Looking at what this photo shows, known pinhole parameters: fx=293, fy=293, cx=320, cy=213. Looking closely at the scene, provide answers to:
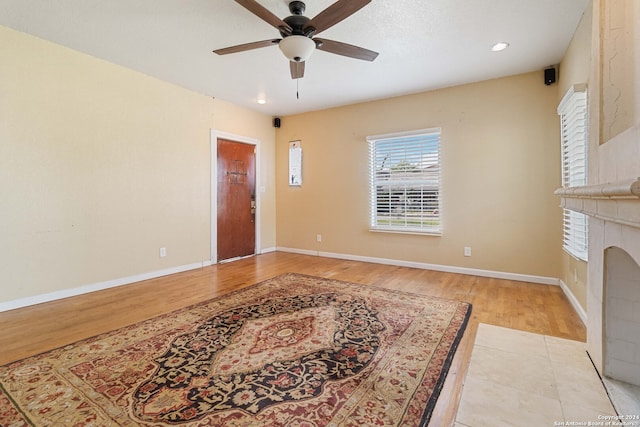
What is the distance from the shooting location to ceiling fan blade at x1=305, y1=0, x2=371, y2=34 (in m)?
1.91

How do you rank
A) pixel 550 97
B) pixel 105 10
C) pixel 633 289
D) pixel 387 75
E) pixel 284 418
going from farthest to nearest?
pixel 387 75
pixel 550 97
pixel 105 10
pixel 633 289
pixel 284 418

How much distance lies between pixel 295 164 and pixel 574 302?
172 inches

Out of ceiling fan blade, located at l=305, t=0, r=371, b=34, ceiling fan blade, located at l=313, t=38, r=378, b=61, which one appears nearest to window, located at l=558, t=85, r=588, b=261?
ceiling fan blade, located at l=313, t=38, r=378, b=61

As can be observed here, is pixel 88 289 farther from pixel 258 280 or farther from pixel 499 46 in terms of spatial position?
pixel 499 46

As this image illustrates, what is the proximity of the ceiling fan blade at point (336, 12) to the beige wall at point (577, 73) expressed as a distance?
1.76 metres

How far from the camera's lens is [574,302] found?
2793 millimetres

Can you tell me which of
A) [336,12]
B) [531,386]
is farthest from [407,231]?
[336,12]

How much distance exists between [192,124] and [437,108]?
357 cm

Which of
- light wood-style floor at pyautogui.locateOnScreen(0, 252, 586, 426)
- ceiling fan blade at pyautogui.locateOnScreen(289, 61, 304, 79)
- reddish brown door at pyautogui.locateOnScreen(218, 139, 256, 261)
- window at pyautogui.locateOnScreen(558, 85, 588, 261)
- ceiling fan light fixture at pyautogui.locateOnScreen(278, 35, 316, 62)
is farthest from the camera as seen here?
reddish brown door at pyautogui.locateOnScreen(218, 139, 256, 261)

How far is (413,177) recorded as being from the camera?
173 inches

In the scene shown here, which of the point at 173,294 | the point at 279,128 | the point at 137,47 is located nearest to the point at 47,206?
the point at 173,294

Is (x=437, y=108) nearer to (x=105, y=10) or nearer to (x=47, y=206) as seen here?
(x=105, y=10)

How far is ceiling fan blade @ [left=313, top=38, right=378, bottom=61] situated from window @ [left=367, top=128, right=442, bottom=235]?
6.60ft

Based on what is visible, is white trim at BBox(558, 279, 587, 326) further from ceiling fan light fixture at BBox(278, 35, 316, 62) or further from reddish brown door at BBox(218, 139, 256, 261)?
reddish brown door at BBox(218, 139, 256, 261)
